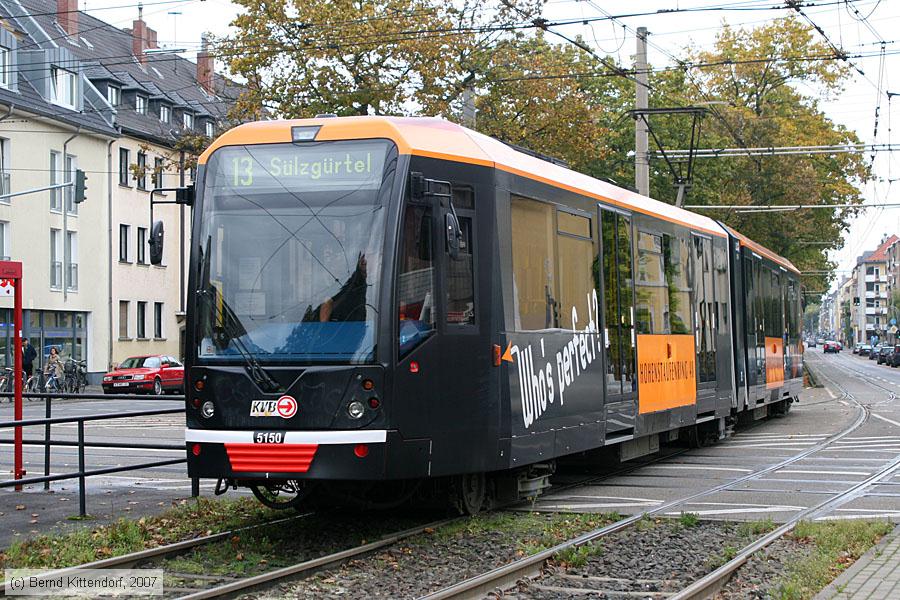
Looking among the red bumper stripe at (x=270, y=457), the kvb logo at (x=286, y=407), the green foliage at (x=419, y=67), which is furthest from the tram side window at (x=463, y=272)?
the green foliage at (x=419, y=67)

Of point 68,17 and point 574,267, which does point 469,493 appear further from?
point 68,17

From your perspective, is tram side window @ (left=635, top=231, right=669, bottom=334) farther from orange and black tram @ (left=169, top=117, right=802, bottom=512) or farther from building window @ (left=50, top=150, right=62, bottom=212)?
building window @ (left=50, top=150, right=62, bottom=212)

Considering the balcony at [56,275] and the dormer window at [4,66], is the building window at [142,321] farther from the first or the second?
the dormer window at [4,66]

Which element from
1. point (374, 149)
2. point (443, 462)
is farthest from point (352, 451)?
point (374, 149)

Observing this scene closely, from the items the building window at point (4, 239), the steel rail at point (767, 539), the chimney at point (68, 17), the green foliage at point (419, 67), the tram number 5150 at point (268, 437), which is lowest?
the steel rail at point (767, 539)

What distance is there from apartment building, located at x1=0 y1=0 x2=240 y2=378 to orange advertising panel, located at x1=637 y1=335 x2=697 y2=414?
90.0 ft

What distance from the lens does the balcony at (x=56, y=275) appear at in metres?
46.6

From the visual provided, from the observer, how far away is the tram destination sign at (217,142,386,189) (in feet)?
33.1

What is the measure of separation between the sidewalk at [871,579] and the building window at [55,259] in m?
41.3

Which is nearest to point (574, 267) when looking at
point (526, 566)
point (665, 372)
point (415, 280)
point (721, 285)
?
point (415, 280)

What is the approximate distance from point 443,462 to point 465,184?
2324 mm

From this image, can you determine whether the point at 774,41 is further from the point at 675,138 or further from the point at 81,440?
the point at 81,440

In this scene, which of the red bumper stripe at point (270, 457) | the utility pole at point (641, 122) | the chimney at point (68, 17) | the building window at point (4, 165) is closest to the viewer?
the red bumper stripe at point (270, 457)

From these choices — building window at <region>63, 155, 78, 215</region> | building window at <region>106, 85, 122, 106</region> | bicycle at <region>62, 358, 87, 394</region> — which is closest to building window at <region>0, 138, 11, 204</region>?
building window at <region>63, 155, 78, 215</region>
